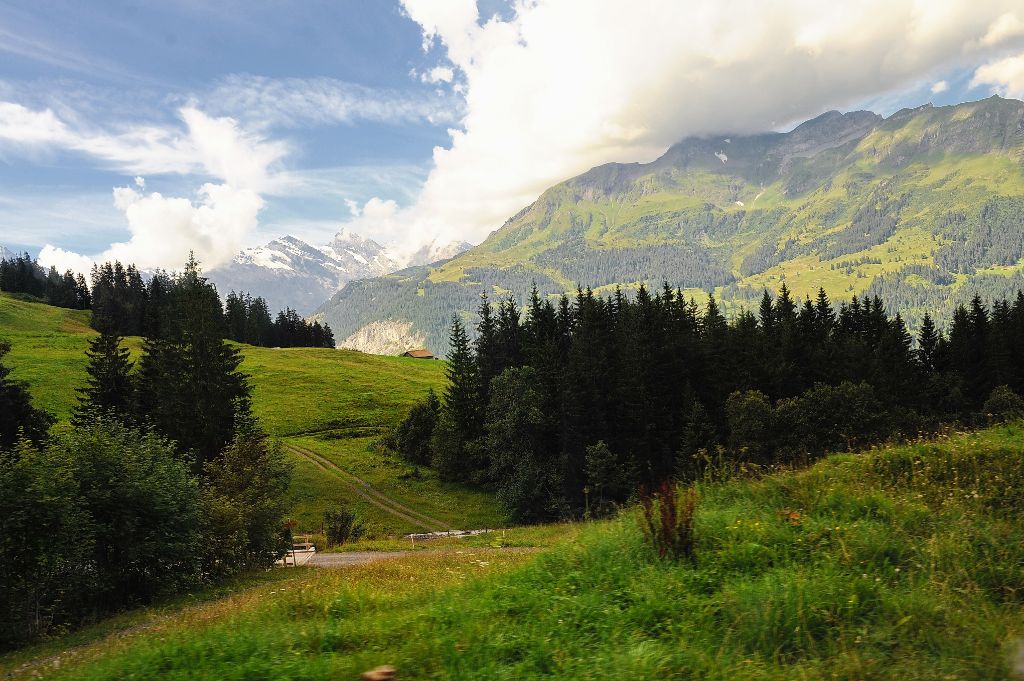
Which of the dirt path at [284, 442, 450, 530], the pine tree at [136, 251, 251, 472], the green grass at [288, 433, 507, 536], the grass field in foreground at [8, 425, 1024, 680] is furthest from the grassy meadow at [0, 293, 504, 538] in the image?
the grass field in foreground at [8, 425, 1024, 680]

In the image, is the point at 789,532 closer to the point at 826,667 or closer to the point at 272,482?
the point at 826,667

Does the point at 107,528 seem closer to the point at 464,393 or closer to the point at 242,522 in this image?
the point at 242,522

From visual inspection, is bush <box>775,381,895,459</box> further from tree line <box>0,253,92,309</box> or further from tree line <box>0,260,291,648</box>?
tree line <box>0,253,92,309</box>

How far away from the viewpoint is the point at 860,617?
6711 millimetres

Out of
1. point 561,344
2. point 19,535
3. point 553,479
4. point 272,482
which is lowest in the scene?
point 553,479

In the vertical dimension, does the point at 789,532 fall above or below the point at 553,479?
above

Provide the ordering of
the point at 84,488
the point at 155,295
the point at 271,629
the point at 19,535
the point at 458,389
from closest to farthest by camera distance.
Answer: the point at 271,629 < the point at 19,535 < the point at 84,488 < the point at 458,389 < the point at 155,295

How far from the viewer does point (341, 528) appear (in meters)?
46.9

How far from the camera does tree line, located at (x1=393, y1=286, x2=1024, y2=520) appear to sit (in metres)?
55.6

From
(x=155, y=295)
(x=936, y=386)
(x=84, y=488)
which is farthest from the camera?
(x=155, y=295)

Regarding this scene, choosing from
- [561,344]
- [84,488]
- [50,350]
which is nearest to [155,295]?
[50,350]

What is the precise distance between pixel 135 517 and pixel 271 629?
14.9 metres

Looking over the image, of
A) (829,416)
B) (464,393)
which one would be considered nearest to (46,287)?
(464,393)

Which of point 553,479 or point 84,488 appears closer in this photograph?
point 84,488
